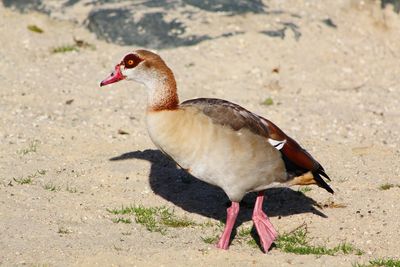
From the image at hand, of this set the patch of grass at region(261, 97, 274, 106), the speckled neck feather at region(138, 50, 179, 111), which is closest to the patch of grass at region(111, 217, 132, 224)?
the speckled neck feather at region(138, 50, 179, 111)

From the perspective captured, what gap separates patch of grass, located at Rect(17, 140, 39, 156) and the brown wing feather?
8.30ft

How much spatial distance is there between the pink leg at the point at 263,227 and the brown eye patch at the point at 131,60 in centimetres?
162

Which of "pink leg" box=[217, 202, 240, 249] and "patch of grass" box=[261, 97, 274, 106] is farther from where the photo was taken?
"patch of grass" box=[261, 97, 274, 106]

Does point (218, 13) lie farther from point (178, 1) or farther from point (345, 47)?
point (345, 47)

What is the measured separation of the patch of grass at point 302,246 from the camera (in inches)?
280

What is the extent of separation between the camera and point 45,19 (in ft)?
43.4

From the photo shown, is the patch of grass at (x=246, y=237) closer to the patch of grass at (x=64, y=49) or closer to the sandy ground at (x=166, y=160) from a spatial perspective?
the sandy ground at (x=166, y=160)

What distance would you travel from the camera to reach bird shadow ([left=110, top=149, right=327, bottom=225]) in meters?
8.10

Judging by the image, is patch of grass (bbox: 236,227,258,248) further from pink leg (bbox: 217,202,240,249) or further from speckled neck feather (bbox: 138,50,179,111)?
speckled neck feather (bbox: 138,50,179,111)

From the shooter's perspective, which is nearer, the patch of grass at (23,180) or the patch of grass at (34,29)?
the patch of grass at (23,180)

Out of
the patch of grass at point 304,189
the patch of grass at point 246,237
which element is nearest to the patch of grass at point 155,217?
the patch of grass at point 246,237

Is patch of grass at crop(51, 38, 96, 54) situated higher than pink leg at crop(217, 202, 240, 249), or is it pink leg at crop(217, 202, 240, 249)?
pink leg at crop(217, 202, 240, 249)

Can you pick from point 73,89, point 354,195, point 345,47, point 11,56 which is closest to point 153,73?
point 354,195

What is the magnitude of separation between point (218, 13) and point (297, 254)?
6500 mm
